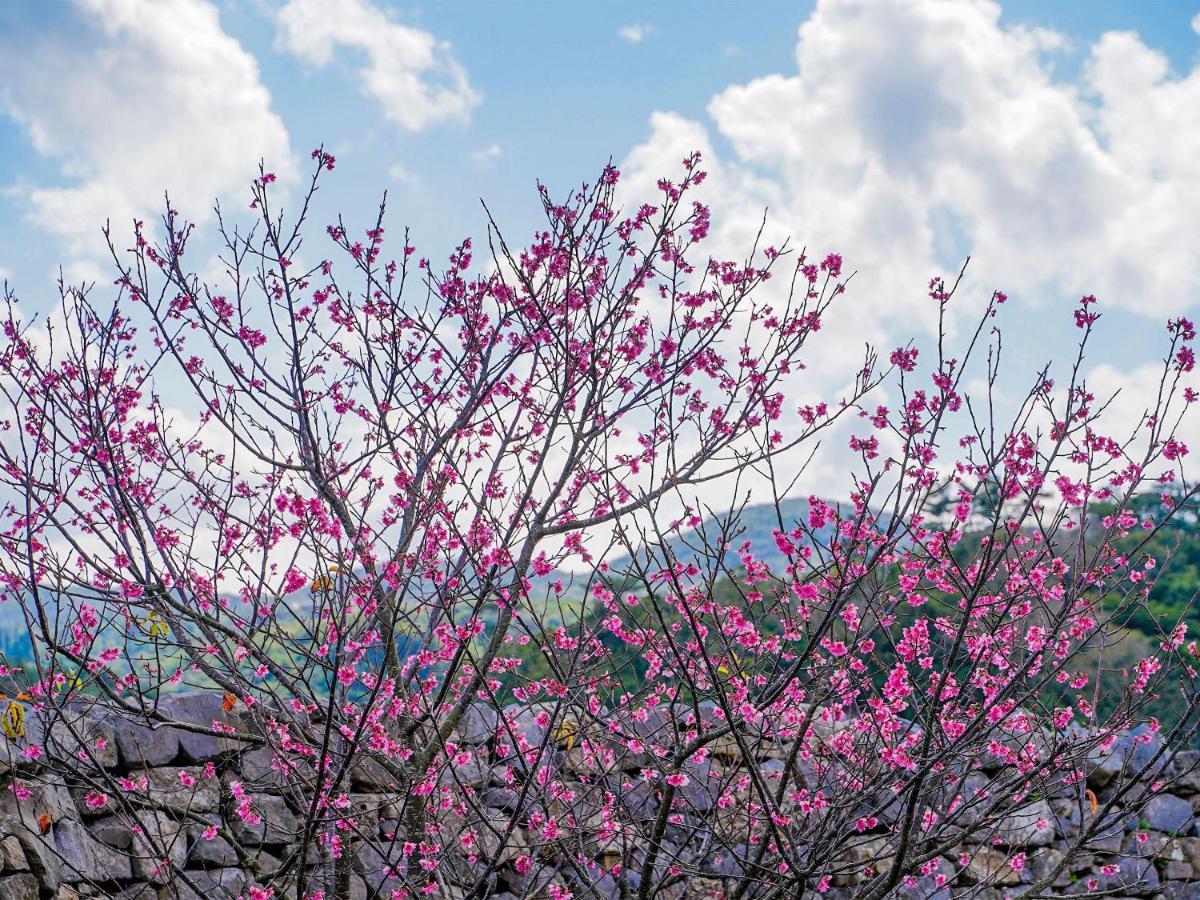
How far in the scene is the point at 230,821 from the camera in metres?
5.84

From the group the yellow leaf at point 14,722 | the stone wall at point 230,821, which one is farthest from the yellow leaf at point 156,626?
the yellow leaf at point 14,722

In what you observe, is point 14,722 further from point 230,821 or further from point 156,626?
point 230,821

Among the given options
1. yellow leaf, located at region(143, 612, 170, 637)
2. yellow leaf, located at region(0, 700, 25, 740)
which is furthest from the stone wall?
yellow leaf, located at region(143, 612, 170, 637)

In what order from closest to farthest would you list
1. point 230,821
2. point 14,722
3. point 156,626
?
point 156,626 → point 14,722 → point 230,821

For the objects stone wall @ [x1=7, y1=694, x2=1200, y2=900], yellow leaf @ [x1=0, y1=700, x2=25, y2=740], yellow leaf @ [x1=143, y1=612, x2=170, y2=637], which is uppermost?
yellow leaf @ [x1=143, y1=612, x2=170, y2=637]

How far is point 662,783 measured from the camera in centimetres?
479

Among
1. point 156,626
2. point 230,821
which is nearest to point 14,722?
point 156,626

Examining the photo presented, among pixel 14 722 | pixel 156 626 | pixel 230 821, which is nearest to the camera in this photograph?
pixel 156 626

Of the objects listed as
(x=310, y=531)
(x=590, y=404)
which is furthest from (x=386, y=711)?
(x=590, y=404)

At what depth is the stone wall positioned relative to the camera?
15.9ft

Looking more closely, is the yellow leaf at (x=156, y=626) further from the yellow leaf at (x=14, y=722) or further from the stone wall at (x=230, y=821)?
the yellow leaf at (x=14, y=722)

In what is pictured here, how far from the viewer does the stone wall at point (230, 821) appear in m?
4.86

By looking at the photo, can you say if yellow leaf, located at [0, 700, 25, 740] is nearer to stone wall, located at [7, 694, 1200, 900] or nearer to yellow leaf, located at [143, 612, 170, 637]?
stone wall, located at [7, 694, 1200, 900]

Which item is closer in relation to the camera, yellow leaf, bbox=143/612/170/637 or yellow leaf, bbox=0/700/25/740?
yellow leaf, bbox=143/612/170/637
